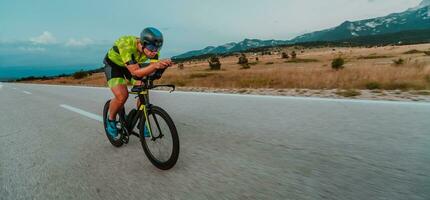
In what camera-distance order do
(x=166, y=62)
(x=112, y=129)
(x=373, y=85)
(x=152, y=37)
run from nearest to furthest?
(x=166, y=62) < (x=152, y=37) < (x=112, y=129) < (x=373, y=85)

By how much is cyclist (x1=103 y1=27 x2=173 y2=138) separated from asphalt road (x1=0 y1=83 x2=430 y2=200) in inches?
26.4

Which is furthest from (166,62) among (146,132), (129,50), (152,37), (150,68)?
(146,132)

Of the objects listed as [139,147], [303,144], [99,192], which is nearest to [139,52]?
[139,147]

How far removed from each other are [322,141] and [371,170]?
119 centimetres

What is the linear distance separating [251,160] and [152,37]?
5.65ft

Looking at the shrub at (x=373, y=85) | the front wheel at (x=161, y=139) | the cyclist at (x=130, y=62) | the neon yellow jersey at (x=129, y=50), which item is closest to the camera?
the front wheel at (x=161, y=139)

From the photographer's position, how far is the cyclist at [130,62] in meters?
3.45

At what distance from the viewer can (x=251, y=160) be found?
3.56 m

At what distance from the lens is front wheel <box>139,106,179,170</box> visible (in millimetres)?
3330

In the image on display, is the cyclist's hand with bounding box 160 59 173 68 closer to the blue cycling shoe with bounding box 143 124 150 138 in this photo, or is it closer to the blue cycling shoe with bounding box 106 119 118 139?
the blue cycling shoe with bounding box 143 124 150 138

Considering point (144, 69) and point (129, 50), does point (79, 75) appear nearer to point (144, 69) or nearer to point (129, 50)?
point (129, 50)

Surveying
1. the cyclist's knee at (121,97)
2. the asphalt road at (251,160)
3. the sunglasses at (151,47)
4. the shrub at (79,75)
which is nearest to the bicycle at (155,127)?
the asphalt road at (251,160)

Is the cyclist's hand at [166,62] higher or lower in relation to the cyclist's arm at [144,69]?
higher

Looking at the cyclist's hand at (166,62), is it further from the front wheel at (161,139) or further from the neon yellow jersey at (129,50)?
the neon yellow jersey at (129,50)
